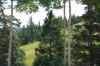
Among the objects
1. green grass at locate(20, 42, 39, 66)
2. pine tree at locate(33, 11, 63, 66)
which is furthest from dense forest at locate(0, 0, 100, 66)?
green grass at locate(20, 42, 39, 66)

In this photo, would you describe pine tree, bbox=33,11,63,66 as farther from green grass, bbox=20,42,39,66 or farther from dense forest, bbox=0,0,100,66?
green grass, bbox=20,42,39,66

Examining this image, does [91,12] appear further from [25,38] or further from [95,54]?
[25,38]

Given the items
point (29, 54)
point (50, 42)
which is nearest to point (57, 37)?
point (50, 42)

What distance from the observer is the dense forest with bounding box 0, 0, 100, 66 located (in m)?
33.7

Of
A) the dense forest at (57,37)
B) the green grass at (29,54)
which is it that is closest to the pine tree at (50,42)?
the dense forest at (57,37)

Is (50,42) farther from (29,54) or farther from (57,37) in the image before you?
(29,54)

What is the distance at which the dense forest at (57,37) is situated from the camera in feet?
110

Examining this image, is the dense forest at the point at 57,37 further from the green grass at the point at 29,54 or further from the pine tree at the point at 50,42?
the green grass at the point at 29,54

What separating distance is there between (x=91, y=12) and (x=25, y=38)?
107 m

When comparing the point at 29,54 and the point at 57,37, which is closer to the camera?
the point at 57,37

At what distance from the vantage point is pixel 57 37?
53.8 meters

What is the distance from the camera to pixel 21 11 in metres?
34.6

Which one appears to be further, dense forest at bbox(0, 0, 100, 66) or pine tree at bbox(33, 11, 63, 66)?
pine tree at bbox(33, 11, 63, 66)

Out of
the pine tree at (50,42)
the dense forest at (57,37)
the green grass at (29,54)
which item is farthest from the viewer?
the green grass at (29,54)
